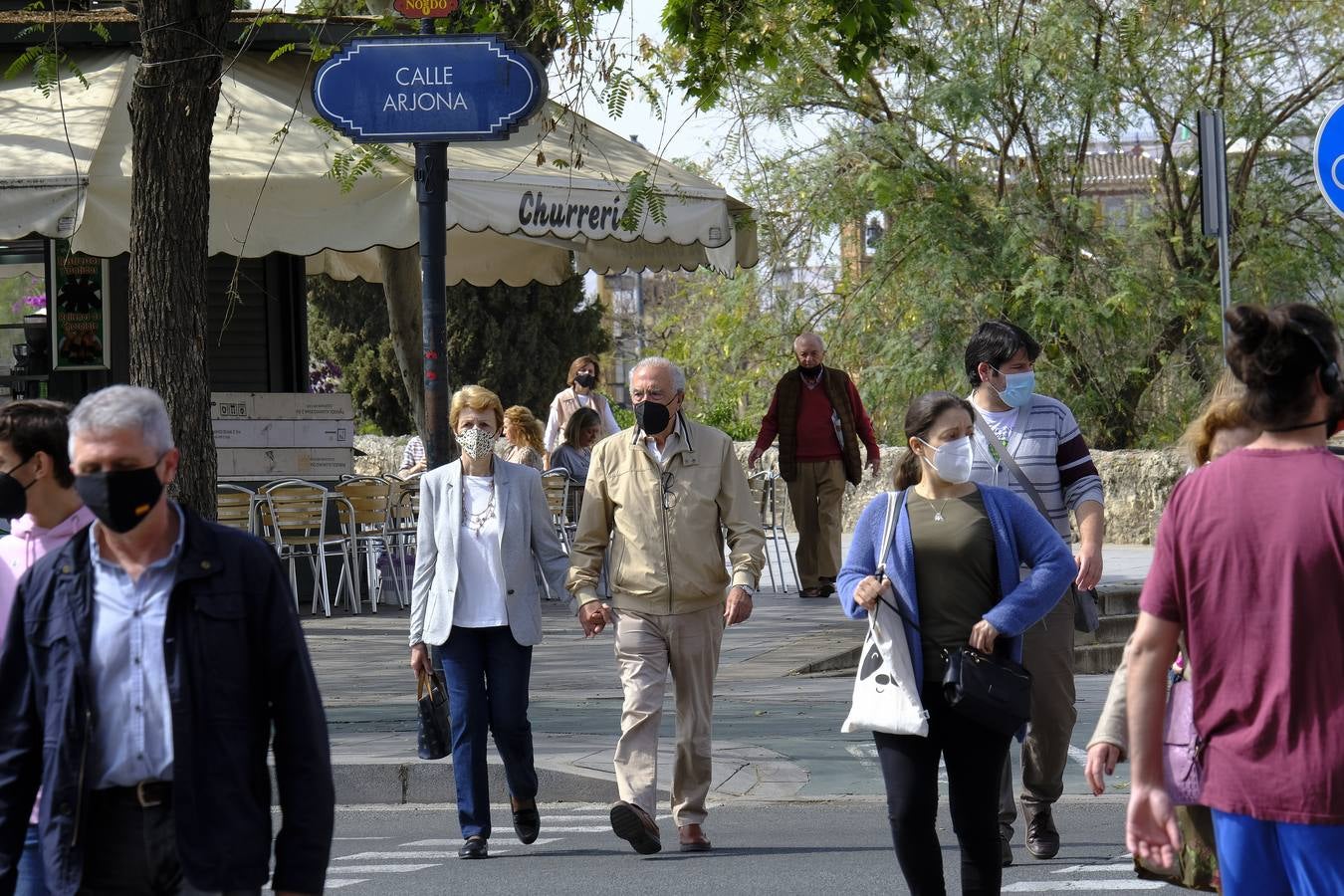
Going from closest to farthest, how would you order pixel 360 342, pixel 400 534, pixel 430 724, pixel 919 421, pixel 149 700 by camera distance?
pixel 149 700, pixel 919 421, pixel 430 724, pixel 400 534, pixel 360 342

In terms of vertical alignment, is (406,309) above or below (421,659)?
above

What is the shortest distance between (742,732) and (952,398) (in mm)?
4252

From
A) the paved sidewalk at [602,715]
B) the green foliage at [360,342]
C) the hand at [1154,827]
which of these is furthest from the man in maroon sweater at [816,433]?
the green foliage at [360,342]

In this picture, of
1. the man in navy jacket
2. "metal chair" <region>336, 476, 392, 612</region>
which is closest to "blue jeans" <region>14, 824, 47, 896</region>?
the man in navy jacket

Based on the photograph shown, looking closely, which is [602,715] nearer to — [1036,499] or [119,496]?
[1036,499]

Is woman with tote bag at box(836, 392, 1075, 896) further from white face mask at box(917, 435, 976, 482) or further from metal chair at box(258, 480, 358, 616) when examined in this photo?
metal chair at box(258, 480, 358, 616)

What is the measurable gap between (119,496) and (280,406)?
12.4 metres

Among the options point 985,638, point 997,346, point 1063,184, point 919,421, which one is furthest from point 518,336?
point 985,638

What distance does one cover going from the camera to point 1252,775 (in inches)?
137

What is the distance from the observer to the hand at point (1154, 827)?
3.71 m

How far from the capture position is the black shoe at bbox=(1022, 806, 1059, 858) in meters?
7.22

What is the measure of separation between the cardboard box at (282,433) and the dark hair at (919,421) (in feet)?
33.5

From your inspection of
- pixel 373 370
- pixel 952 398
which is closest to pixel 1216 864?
pixel 952 398

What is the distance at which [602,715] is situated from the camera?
10.6 m
